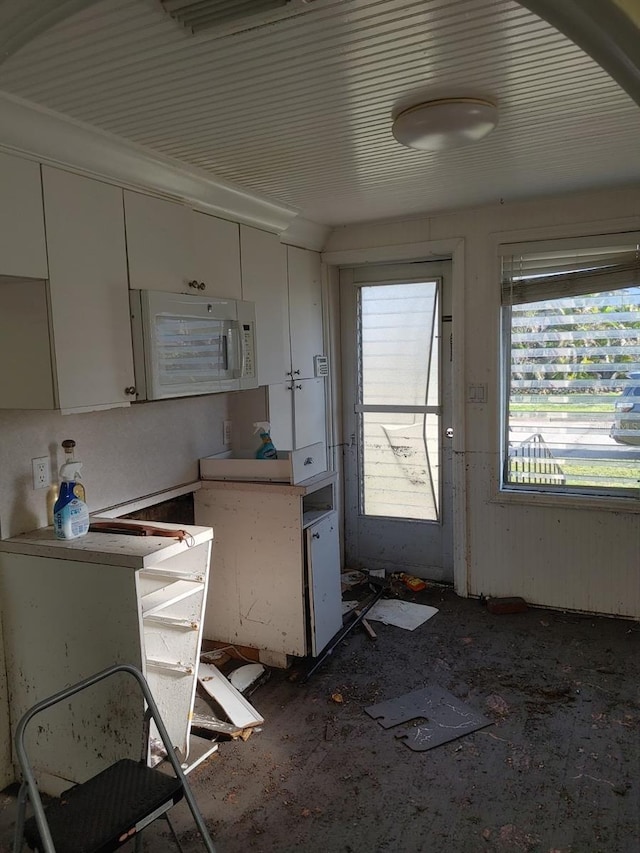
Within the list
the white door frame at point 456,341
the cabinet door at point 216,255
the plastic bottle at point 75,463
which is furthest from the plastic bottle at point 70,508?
the white door frame at point 456,341

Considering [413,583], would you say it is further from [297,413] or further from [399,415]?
[297,413]

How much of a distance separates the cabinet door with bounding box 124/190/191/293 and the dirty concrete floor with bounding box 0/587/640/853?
1.90 m

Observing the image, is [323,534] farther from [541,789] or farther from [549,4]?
[549,4]

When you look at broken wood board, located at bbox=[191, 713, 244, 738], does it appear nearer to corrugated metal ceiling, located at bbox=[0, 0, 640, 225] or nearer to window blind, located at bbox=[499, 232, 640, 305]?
corrugated metal ceiling, located at bbox=[0, 0, 640, 225]

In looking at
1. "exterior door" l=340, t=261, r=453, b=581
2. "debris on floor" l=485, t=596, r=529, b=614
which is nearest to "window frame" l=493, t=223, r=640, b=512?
"exterior door" l=340, t=261, r=453, b=581

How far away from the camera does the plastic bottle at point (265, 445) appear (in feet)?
10.8

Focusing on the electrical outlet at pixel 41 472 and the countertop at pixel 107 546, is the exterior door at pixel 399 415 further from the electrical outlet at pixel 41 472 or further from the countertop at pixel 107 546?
the electrical outlet at pixel 41 472

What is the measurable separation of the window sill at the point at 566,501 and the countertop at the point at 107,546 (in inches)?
80.1

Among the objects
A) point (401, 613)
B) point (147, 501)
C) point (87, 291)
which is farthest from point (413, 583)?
point (87, 291)

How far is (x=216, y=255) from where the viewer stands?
2.95 m

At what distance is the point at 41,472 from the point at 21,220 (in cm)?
92

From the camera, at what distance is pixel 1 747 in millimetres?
2334

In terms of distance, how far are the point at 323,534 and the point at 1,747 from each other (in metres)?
1.59

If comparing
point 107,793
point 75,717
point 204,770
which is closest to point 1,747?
point 75,717
